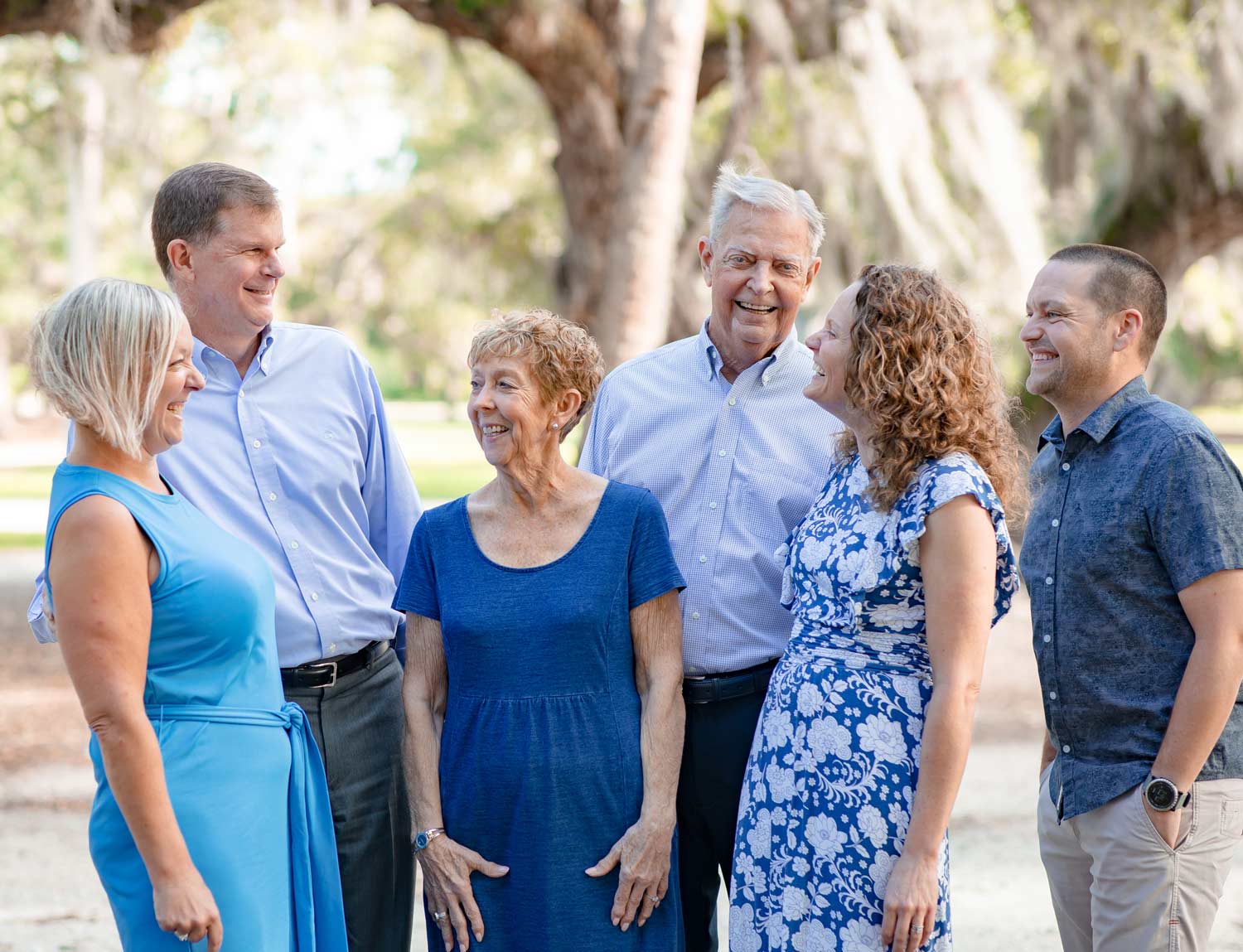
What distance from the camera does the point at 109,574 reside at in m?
2.15

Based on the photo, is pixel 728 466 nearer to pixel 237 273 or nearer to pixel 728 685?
pixel 728 685

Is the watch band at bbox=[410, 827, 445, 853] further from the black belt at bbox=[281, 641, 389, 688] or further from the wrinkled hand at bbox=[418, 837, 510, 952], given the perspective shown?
the black belt at bbox=[281, 641, 389, 688]

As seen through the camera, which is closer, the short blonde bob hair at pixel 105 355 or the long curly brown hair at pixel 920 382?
the short blonde bob hair at pixel 105 355

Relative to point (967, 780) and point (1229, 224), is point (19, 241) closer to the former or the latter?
point (1229, 224)

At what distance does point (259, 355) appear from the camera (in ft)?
9.87

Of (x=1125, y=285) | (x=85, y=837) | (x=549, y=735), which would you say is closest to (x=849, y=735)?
(x=549, y=735)

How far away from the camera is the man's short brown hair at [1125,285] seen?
112 inches

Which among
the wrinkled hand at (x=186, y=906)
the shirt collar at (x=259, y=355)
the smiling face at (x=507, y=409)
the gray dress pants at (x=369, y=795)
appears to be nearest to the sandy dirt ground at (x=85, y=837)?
the wrinkled hand at (x=186, y=906)

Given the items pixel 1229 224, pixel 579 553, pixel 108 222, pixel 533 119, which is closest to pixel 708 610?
pixel 579 553

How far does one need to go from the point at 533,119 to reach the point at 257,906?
12371 millimetres

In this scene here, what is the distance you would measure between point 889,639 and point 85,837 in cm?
442

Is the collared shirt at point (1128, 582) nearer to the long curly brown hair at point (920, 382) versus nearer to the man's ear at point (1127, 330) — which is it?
the man's ear at point (1127, 330)

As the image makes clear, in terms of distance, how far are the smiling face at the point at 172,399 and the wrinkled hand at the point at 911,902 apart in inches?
62.3

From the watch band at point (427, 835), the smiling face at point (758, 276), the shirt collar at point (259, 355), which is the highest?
the smiling face at point (758, 276)
